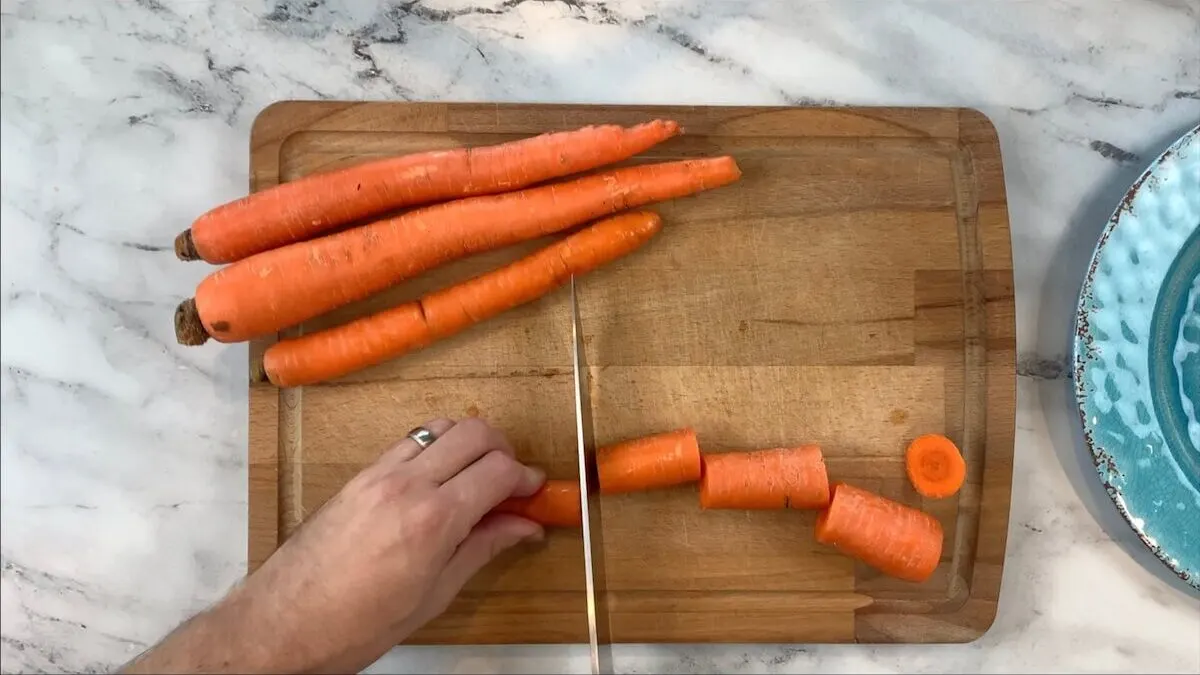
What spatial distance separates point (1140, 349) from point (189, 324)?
1579 mm

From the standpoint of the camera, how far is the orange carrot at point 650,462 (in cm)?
140

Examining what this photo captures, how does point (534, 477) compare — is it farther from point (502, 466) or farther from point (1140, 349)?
point (1140, 349)

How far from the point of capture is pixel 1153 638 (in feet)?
5.09

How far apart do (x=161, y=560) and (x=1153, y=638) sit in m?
1.80

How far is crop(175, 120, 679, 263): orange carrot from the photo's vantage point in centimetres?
141

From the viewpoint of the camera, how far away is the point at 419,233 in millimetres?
1406

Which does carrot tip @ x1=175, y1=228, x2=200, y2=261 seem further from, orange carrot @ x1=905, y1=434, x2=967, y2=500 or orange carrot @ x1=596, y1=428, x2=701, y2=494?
orange carrot @ x1=905, y1=434, x2=967, y2=500

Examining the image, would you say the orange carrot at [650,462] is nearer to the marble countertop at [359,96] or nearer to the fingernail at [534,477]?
the fingernail at [534,477]

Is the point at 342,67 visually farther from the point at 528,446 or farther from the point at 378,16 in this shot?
the point at 528,446

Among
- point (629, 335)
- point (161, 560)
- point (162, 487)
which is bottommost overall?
point (161, 560)

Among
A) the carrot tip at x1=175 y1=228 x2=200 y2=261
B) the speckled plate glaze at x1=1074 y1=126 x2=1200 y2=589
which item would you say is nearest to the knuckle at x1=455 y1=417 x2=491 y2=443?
the carrot tip at x1=175 y1=228 x2=200 y2=261

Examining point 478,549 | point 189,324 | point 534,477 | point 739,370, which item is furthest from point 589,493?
point 189,324

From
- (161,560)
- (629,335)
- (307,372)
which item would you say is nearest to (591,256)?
(629,335)

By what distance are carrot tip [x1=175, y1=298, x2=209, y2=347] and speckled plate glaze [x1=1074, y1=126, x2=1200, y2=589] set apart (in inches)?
57.0
